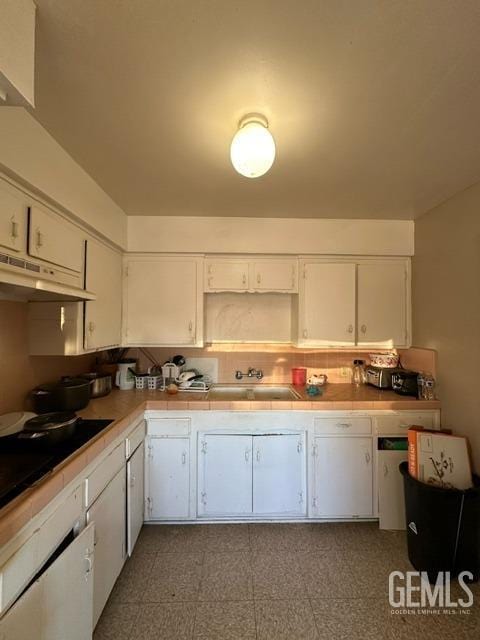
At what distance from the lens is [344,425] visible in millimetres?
2066

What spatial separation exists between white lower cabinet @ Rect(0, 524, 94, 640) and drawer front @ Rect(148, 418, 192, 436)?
0.89m

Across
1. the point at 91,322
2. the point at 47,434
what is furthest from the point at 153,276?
the point at 47,434

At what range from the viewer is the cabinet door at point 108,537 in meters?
1.29

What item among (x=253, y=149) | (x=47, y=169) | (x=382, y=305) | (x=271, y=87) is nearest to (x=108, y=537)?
(x=47, y=169)

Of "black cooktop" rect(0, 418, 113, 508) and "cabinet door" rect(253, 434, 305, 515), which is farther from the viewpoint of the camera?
"cabinet door" rect(253, 434, 305, 515)

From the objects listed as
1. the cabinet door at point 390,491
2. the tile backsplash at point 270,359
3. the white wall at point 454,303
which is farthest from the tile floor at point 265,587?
the tile backsplash at point 270,359

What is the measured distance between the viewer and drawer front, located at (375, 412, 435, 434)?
6.77 ft

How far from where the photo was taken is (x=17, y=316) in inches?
64.2

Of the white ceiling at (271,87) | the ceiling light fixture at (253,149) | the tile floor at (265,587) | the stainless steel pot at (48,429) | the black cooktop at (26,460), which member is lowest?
the tile floor at (265,587)

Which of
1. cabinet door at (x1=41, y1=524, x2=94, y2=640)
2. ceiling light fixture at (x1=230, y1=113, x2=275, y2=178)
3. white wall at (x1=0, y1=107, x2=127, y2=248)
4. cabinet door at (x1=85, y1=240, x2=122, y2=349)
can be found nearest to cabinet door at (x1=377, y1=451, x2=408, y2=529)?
cabinet door at (x1=41, y1=524, x2=94, y2=640)

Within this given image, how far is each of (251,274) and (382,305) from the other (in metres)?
1.21

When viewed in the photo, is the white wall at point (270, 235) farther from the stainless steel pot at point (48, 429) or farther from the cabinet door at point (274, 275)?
the stainless steel pot at point (48, 429)

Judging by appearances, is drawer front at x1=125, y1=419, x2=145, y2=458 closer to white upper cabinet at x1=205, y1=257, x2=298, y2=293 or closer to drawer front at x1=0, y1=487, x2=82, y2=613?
drawer front at x1=0, y1=487, x2=82, y2=613

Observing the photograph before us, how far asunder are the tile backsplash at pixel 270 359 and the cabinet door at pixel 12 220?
1579 millimetres
